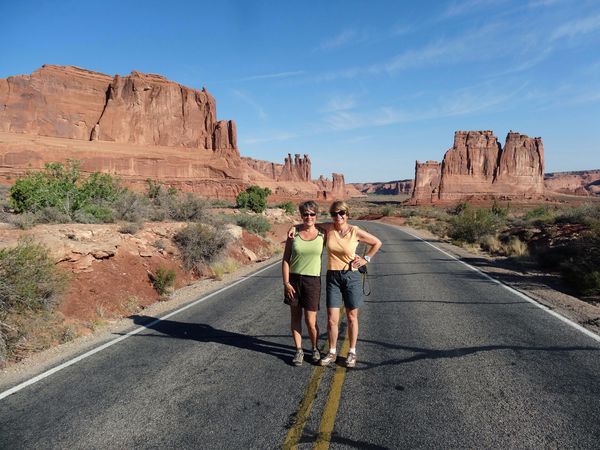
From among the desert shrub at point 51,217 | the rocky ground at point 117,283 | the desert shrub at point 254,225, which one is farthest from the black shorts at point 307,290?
the desert shrub at point 254,225

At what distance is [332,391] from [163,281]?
300 inches

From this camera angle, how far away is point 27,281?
6.49 m

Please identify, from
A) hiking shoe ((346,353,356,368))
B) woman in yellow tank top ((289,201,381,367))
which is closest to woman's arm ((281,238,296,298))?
woman in yellow tank top ((289,201,381,367))

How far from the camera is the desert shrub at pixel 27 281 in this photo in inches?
240

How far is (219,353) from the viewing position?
206 inches

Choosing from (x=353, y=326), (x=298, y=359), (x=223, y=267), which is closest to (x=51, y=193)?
(x=223, y=267)

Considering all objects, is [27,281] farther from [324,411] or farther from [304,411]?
[324,411]

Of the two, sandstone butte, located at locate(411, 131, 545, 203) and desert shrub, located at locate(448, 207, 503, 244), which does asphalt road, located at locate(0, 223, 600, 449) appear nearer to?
desert shrub, located at locate(448, 207, 503, 244)

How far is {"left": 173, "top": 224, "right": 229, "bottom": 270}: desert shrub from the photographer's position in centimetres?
1335

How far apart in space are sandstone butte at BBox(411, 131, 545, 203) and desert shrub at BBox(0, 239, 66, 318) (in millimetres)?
99695

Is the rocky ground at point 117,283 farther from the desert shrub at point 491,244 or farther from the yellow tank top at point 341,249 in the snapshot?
the yellow tank top at point 341,249

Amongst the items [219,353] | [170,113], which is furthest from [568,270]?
[170,113]

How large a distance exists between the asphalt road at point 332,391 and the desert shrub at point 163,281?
155 inches

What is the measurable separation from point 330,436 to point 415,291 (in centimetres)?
630
